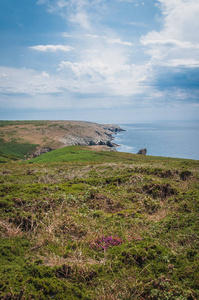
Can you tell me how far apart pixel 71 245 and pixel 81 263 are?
83 centimetres

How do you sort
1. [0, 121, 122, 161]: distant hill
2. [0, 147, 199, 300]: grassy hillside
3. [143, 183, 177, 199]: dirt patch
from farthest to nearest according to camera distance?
[0, 121, 122, 161]: distant hill → [143, 183, 177, 199]: dirt patch → [0, 147, 199, 300]: grassy hillside

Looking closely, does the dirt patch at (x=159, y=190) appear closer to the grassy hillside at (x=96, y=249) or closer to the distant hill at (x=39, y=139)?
the grassy hillside at (x=96, y=249)

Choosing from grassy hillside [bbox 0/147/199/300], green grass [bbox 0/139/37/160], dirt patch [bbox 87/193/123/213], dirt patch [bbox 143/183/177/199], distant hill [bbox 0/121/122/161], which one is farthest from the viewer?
distant hill [bbox 0/121/122/161]

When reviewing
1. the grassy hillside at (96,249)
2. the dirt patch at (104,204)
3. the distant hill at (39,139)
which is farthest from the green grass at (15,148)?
the grassy hillside at (96,249)

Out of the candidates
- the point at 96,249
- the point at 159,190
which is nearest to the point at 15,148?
the point at 159,190

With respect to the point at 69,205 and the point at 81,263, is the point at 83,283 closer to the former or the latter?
the point at 81,263

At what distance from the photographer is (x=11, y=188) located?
9914 mm

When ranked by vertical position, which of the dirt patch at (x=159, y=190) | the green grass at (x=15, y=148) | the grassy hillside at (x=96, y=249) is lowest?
the green grass at (x=15, y=148)

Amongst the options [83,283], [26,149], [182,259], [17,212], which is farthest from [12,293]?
[26,149]

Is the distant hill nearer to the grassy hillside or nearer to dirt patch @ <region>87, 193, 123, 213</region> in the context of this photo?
dirt patch @ <region>87, 193, 123, 213</region>

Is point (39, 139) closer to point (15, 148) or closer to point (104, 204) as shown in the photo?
point (15, 148)

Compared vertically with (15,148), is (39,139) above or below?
above

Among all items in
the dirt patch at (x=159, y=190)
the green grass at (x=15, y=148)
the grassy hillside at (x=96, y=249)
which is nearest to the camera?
the grassy hillside at (x=96, y=249)

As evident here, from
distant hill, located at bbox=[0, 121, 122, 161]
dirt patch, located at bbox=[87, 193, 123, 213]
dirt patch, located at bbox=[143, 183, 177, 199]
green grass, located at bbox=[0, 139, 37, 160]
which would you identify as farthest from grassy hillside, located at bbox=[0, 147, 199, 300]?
green grass, located at bbox=[0, 139, 37, 160]
